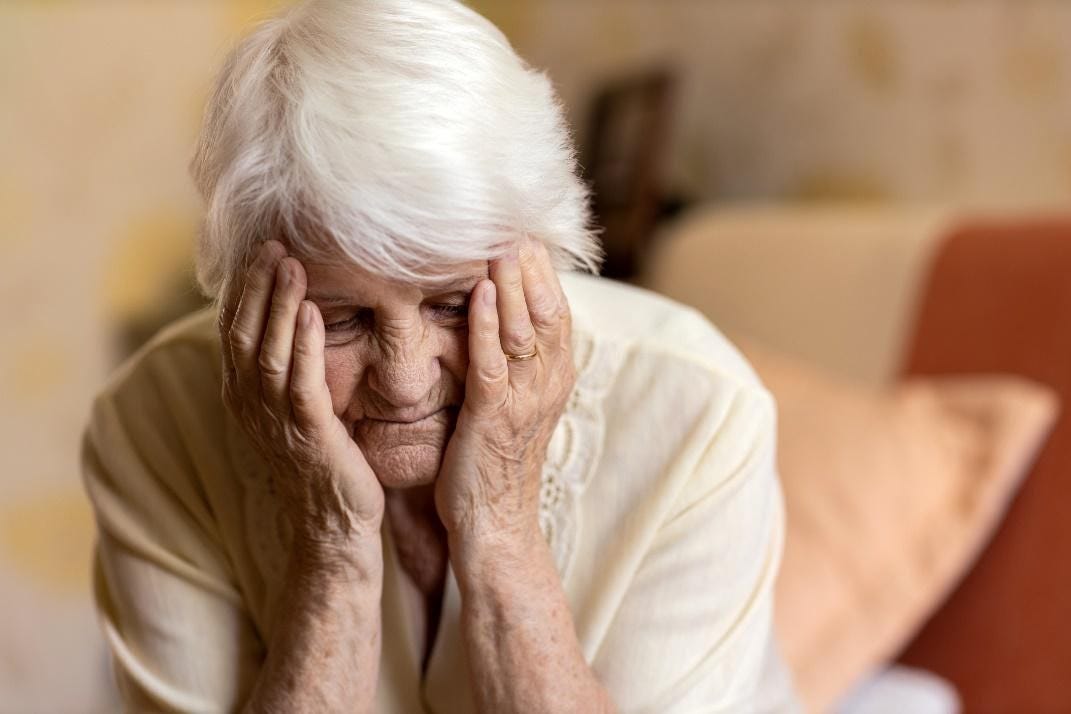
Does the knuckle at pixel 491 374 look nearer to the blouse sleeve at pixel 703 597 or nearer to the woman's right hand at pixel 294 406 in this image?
the woman's right hand at pixel 294 406

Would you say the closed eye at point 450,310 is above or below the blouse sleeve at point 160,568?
above

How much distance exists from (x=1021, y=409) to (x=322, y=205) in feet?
3.46

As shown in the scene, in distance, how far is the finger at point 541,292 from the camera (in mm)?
786

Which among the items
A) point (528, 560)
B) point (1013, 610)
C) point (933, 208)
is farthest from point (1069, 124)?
point (528, 560)

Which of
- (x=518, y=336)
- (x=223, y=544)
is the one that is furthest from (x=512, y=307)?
(x=223, y=544)

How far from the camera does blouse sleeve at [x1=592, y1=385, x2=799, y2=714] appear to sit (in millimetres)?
915

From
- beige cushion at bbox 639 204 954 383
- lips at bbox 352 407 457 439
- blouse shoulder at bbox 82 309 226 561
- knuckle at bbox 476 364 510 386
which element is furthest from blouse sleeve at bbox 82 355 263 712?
beige cushion at bbox 639 204 954 383

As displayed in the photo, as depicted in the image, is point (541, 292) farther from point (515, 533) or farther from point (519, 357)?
point (515, 533)

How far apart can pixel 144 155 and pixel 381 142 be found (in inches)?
72.5

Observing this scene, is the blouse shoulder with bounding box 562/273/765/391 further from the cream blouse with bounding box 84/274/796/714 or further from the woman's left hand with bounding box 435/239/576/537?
the woman's left hand with bounding box 435/239/576/537

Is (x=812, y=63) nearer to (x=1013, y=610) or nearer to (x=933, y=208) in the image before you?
(x=933, y=208)

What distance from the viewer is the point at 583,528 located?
96cm

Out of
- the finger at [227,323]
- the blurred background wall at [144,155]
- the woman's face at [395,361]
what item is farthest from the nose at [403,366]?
the blurred background wall at [144,155]

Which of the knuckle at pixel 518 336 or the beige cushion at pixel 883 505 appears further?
the beige cushion at pixel 883 505
